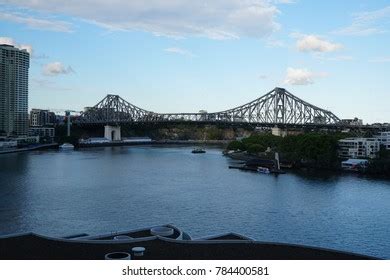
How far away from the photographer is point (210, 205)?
32.1 ft

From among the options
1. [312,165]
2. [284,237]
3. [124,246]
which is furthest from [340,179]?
[124,246]

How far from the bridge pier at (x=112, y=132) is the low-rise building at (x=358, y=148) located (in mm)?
24517

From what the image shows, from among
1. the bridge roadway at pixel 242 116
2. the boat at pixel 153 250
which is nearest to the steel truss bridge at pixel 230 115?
the bridge roadway at pixel 242 116

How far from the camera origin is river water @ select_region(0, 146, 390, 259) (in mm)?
7551

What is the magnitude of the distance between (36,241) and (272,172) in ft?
41.9

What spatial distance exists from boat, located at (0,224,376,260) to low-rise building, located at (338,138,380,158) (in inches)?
657

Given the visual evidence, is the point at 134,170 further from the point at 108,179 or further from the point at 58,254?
the point at 58,254

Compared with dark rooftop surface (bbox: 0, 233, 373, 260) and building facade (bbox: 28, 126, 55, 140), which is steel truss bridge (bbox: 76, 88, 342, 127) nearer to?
building facade (bbox: 28, 126, 55, 140)

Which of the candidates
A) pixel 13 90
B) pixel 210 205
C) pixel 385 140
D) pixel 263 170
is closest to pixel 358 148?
pixel 385 140

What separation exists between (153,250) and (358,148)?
17.6 meters

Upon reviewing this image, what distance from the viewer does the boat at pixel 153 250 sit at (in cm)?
413

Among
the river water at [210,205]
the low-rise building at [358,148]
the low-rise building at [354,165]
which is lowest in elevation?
the river water at [210,205]

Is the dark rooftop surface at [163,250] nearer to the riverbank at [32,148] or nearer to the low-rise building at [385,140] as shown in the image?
the low-rise building at [385,140]

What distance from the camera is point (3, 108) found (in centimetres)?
3838
